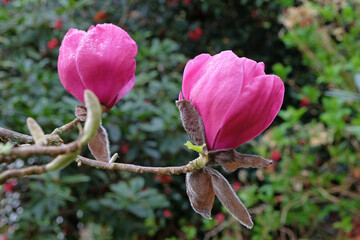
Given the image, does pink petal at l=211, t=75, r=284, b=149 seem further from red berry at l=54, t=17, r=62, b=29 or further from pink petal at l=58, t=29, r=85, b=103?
red berry at l=54, t=17, r=62, b=29

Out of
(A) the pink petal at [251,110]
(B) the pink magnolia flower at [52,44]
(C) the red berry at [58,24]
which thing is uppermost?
(A) the pink petal at [251,110]

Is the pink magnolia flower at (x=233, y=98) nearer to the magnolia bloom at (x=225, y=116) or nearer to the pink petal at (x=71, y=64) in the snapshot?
the magnolia bloom at (x=225, y=116)

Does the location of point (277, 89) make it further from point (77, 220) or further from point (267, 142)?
point (77, 220)

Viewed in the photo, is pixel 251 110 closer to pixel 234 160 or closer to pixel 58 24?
pixel 234 160

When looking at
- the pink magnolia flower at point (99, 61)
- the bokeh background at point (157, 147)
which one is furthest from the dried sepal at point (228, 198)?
the bokeh background at point (157, 147)

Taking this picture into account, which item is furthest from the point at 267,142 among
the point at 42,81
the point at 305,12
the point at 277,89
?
the point at 277,89

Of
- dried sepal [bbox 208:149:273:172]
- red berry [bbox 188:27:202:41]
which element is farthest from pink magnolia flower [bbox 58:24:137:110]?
red berry [bbox 188:27:202:41]

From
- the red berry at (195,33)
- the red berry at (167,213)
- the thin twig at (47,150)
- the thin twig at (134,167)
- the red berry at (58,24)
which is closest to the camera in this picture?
the thin twig at (47,150)
